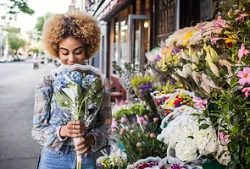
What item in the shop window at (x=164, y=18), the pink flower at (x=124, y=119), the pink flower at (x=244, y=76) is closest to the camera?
the pink flower at (x=244, y=76)

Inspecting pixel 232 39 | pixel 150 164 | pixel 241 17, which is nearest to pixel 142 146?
pixel 150 164

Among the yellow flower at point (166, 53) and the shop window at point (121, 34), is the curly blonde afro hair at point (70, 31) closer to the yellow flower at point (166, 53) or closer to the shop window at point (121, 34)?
the yellow flower at point (166, 53)

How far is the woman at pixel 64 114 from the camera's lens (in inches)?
93.6

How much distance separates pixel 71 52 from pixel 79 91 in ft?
1.07

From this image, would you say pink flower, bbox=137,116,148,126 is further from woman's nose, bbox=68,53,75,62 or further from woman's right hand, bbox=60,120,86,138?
woman's right hand, bbox=60,120,86,138

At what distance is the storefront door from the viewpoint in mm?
9797

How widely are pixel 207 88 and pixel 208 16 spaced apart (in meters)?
3.52

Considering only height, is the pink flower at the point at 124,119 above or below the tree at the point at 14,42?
below

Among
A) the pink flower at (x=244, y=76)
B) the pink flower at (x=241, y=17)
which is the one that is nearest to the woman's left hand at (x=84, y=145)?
the pink flower at (x=244, y=76)

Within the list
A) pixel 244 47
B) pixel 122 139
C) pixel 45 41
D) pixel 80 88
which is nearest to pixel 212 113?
pixel 244 47

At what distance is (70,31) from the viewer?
2.52 m

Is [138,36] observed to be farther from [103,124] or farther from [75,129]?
[75,129]

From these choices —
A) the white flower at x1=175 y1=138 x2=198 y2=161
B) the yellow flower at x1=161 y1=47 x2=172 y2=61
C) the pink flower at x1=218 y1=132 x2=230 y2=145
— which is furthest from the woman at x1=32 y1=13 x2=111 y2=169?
the yellow flower at x1=161 y1=47 x2=172 y2=61

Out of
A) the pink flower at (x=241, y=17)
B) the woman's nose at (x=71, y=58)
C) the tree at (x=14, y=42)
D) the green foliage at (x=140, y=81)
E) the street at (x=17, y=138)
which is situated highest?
the tree at (x=14, y=42)
